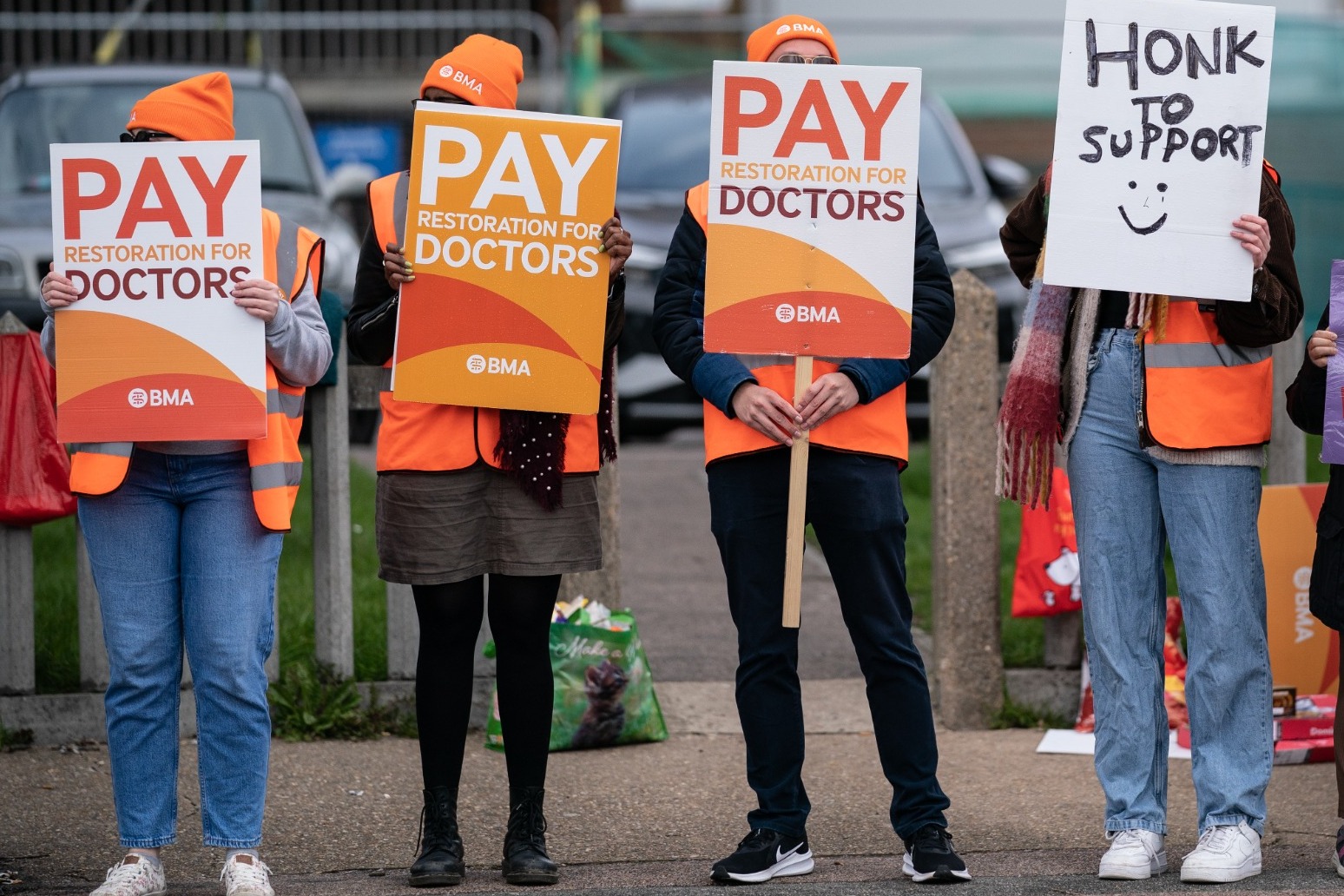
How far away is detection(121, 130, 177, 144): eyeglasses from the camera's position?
427 centimetres

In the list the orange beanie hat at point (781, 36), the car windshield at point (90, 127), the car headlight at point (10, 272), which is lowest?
the car headlight at point (10, 272)

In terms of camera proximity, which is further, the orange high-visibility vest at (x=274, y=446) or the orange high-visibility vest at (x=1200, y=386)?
the orange high-visibility vest at (x=1200, y=386)

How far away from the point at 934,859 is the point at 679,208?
581 centimetres

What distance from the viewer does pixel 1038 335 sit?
14.8ft

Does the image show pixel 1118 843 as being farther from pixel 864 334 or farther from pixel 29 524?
Answer: pixel 29 524

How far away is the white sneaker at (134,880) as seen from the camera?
416 centimetres

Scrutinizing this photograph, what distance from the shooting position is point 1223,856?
426 centimetres

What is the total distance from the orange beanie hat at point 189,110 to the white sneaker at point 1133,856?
2.65m

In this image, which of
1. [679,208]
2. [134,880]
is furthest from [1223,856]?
[679,208]

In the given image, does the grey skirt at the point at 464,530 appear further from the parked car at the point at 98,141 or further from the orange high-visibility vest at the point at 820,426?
the parked car at the point at 98,141

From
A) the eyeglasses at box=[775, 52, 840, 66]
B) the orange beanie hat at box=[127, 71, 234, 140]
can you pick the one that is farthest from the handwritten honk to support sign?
the orange beanie hat at box=[127, 71, 234, 140]

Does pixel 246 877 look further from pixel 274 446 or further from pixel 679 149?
pixel 679 149

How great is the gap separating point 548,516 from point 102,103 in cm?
570

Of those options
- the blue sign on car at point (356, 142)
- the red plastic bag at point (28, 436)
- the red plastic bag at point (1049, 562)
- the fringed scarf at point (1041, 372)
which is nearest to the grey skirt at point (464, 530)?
the fringed scarf at point (1041, 372)
